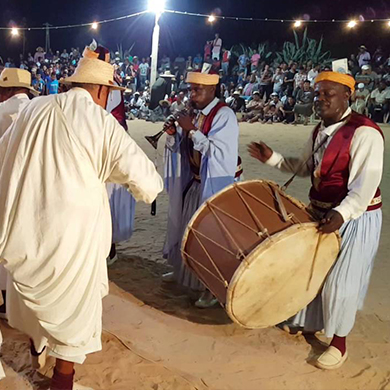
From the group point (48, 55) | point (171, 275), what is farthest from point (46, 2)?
point (171, 275)

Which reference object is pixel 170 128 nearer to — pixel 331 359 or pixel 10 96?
pixel 10 96

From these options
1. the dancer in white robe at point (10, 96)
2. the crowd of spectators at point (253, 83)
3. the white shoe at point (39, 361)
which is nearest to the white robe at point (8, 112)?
the dancer in white robe at point (10, 96)

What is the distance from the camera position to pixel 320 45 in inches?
858

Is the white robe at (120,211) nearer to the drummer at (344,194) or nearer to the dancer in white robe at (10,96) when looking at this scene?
the dancer in white robe at (10,96)

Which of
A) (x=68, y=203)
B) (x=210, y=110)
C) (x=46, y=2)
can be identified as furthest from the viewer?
(x=46, y=2)

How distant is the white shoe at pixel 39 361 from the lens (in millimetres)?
2996

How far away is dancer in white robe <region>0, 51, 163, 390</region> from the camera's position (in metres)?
2.47

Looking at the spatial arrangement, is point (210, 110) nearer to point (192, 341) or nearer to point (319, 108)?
point (319, 108)

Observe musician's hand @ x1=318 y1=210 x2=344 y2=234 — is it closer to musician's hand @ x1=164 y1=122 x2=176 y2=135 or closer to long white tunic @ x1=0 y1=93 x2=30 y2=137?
musician's hand @ x1=164 y1=122 x2=176 y2=135

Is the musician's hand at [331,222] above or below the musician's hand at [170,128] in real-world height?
below

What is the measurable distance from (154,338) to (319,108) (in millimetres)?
2030

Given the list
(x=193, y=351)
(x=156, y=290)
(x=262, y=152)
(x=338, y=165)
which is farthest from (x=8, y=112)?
(x=338, y=165)

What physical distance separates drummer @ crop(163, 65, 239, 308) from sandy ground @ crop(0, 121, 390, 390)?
0.33 metres

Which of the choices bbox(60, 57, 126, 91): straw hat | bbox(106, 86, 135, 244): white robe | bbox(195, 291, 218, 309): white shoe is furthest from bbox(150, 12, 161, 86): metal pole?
bbox(60, 57, 126, 91): straw hat
